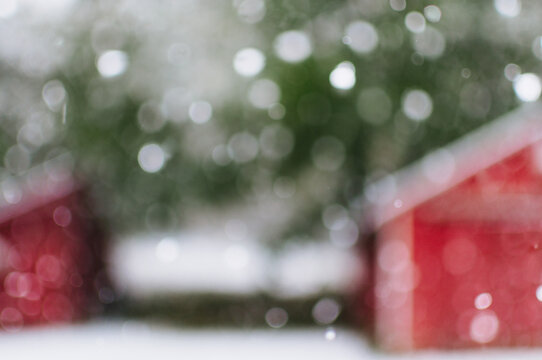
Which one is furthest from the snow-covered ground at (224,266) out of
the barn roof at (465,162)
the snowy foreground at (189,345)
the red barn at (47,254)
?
the barn roof at (465,162)

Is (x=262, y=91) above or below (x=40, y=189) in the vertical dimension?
above

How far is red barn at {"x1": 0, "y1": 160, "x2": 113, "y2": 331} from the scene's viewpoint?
325cm

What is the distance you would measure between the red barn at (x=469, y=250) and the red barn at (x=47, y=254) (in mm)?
1777

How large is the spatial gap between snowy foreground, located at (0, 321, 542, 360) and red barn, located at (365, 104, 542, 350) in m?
0.11

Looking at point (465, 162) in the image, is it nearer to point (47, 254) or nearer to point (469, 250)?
point (469, 250)

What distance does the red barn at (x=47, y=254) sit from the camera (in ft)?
10.7

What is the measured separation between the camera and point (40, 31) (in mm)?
3795

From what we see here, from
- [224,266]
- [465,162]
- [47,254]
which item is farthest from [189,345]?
[224,266]

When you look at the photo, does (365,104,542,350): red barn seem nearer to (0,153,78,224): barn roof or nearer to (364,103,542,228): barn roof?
(364,103,542,228): barn roof

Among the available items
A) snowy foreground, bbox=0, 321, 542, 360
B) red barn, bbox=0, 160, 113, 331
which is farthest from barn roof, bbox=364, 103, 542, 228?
red barn, bbox=0, 160, 113, 331

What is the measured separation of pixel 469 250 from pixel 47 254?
7.32 ft

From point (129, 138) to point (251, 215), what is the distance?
1019 millimetres

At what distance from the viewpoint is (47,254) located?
338 cm

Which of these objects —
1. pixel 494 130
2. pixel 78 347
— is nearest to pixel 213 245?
pixel 78 347
